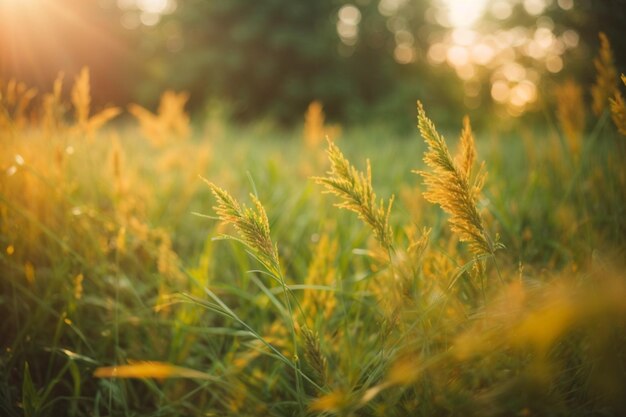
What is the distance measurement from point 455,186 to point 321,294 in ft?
1.76

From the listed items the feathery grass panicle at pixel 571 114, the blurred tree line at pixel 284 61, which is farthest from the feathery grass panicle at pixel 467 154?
the blurred tree line at pixel 284 61

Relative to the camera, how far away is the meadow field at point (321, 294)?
514mm

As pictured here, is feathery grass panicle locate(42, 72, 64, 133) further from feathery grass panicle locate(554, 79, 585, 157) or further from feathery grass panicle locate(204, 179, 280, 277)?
feathery grass panicle locate(554, 79, 585, 157)

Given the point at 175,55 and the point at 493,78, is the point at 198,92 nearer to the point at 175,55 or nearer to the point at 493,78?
the point at 175,55

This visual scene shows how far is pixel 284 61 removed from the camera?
1123cm

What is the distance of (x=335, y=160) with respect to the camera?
1.71 feet

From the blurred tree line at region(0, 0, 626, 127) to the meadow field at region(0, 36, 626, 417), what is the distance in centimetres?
805

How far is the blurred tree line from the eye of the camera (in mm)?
10195

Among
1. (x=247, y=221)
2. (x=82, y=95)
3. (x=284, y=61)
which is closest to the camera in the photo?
(x=247, y=221)

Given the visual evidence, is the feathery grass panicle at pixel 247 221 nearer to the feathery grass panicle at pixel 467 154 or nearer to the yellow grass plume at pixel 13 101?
the feathery grass panicle at pixel 467 154

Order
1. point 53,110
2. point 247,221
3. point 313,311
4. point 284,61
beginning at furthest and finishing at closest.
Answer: point 284,61, point 53,110, point 313,311, point 247,221

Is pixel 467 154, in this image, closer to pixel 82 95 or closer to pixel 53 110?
pixel 82 95

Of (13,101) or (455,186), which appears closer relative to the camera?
(455,186)

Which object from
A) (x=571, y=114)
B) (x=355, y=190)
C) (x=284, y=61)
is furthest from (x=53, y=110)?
(x=284, y=61)
